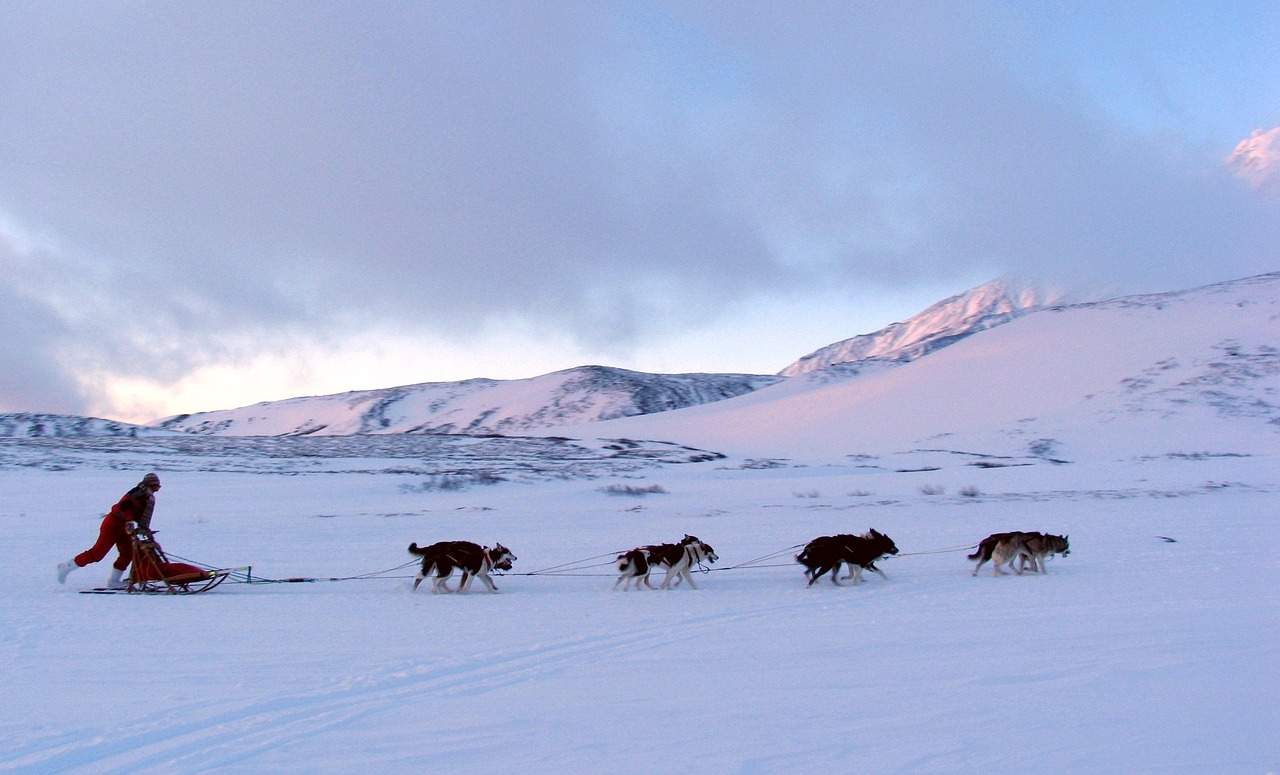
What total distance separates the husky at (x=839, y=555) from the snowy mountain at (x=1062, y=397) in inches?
1223

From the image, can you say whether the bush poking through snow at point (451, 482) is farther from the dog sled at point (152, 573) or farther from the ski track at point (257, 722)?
the ski track at point (257, 722)

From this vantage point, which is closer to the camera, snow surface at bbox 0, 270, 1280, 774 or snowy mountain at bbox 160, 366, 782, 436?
snow surface at bbox 0, 270, 1280, 774

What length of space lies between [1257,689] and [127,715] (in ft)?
22.3

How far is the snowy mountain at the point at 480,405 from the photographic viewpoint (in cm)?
8925

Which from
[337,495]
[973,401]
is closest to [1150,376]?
[973,401]

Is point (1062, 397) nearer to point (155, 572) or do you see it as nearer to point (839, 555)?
point (839, 555)

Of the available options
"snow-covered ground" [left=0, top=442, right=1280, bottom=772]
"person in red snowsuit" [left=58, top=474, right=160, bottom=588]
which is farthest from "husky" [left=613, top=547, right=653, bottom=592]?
"person in red snowsuit" [left=58, top=474, right=160, bottom=588]

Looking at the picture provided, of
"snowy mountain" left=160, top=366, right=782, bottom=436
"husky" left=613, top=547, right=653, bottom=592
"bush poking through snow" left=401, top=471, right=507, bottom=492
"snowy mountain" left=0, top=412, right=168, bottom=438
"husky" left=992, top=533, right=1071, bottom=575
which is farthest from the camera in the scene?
"snowy mountain" left=160, top=366, right=782, bottom=436

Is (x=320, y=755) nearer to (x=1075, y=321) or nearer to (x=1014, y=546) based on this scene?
(x=1014, y=546)

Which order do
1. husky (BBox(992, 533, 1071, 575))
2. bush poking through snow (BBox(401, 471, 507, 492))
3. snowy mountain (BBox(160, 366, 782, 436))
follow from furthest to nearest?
snowy mountain (BBox(160, 366, 782, 436)), bush poking through snow (BBox(401, 471, 507, 492)), husky (BBox(992, 533, 1071, 575))

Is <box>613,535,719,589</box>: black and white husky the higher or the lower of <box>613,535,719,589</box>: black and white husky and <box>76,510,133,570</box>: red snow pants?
the lower

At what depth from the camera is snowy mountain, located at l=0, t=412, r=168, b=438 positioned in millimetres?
73312

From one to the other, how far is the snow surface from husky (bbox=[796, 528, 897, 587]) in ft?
0.91

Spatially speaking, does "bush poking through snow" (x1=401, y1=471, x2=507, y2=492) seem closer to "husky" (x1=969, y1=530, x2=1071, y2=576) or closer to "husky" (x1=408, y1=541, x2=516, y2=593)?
"husky" (x1=408, y1=541, x2=516, y2=593)
